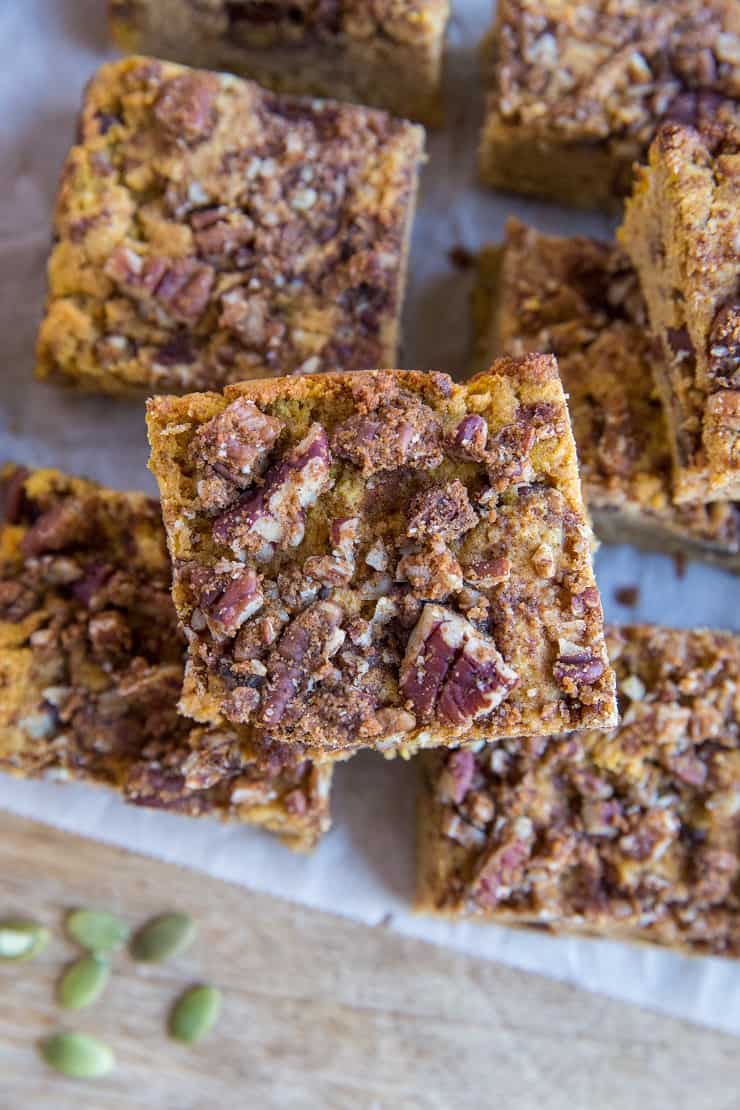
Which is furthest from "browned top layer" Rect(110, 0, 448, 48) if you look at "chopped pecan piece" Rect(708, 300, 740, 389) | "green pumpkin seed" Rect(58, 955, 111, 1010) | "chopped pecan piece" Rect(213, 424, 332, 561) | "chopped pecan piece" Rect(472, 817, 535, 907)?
"green pumpkin seed" Rect(58, 955, 111, 1010)

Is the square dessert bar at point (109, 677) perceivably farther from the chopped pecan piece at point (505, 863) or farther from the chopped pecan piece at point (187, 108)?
the chopped pecan piece at point (187, 108)

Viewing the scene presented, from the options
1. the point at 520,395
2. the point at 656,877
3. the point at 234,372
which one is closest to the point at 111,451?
the point at 234,372

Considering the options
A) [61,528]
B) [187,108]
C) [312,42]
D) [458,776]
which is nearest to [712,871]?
[458,776]

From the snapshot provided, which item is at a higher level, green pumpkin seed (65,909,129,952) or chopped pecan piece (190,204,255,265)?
chopped pecan piece (190,204,255,265)

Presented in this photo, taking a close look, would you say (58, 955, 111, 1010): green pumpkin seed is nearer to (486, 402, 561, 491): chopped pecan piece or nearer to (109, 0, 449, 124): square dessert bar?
(486, 402, 561, 491): chopped pecan piece

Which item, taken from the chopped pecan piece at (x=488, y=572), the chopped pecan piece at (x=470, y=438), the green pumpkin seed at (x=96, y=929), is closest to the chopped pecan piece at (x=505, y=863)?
the chopped pecan piece at (x=488, y=572)

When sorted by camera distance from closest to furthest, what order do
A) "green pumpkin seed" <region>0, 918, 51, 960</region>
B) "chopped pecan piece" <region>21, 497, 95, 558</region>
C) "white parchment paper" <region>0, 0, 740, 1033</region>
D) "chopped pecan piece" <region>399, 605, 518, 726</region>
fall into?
"chopped pecan piece" <region>399, 605, 518, 726</region>, "chopped pecan piece" <region>21, 497, 95, 558</region>, "white parchment paper" <region>0, 0, 740, 1033</region>, "green pumpkin seed" <region>0, 918, 51, 960</region>
